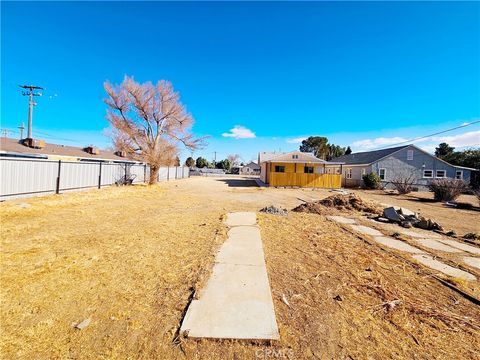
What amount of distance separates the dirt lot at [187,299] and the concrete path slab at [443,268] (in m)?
0.36

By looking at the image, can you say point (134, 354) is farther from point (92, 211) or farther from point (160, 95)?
point (160, 95)

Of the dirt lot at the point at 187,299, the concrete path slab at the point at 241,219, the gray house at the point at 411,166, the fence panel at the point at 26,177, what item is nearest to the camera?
the dirt lot at the point at 187,299

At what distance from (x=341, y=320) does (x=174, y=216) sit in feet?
20.0

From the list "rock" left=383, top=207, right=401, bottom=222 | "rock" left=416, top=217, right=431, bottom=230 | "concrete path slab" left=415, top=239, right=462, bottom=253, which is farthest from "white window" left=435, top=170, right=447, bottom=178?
"concrete path slab" left=415, top=239, right=462, bottom=253

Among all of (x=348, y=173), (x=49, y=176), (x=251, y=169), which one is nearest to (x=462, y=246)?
(x=49, y=176)

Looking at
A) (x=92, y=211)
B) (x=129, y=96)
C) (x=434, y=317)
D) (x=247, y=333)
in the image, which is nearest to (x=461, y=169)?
(x=434, y=317)

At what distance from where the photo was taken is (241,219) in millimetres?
6859

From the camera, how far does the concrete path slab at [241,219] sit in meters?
6.35

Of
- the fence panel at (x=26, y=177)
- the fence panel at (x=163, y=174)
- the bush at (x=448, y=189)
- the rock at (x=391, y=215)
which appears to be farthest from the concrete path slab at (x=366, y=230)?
the fence panel at (x=163, y=174)

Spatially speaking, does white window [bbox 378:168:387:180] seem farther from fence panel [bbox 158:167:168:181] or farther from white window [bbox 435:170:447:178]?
fence panel [bbox 158:167:168:181]

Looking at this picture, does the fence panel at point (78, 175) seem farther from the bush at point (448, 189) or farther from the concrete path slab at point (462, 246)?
the bush at point (448, 189)

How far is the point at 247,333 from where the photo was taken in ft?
6.66

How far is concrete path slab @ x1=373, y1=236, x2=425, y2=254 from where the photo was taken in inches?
184

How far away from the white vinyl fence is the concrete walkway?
9.96m
